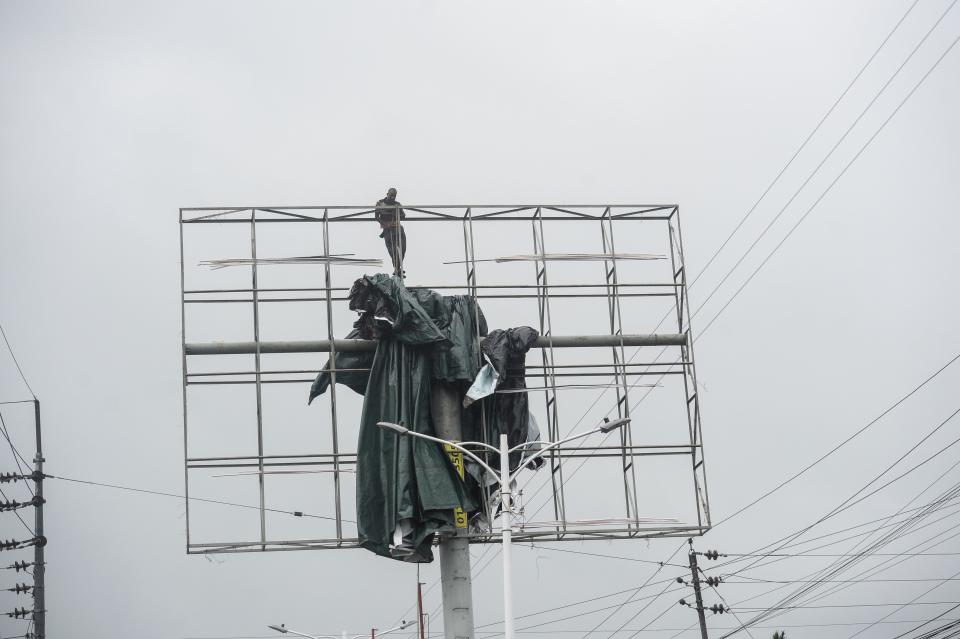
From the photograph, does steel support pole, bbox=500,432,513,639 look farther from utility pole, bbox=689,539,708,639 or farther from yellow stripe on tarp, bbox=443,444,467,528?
utility pole, bbox=689,539,708,639

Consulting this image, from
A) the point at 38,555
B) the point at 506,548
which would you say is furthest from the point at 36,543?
the point at 506,548

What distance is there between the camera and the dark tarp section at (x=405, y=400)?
26406 mm

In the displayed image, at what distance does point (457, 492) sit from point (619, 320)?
4.89 metres

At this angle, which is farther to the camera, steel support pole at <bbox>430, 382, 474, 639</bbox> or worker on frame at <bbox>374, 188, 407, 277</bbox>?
worker on frame at <bbox>374, 188, 407, 277</bbox>

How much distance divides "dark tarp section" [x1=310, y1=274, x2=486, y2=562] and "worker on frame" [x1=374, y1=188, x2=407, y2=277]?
0.89m

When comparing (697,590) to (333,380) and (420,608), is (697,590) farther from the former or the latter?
(333,380)

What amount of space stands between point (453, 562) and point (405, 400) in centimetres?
291

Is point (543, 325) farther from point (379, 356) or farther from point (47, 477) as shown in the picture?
point (47, 477)

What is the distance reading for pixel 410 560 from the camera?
87.5 ft

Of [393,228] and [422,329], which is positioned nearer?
[422,329]

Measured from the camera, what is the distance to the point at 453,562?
2678cm

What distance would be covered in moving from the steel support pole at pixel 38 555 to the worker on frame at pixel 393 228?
18.0 metres

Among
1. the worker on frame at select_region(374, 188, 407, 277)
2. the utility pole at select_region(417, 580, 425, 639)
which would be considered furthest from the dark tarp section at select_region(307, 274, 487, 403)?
the utility pole at select_region(417, 580, 425, 639)

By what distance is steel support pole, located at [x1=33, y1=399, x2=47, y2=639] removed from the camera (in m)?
41.4
